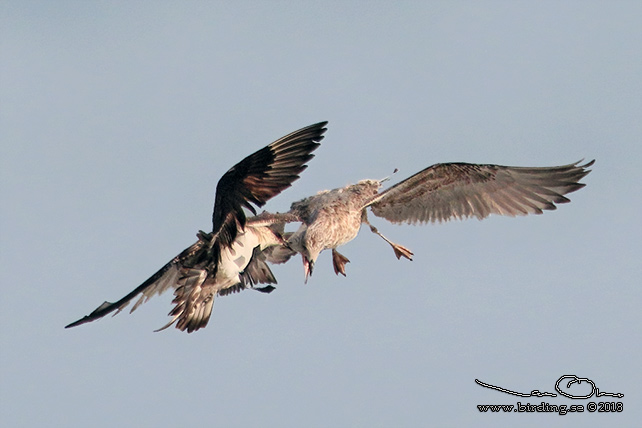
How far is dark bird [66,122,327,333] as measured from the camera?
39.4 ft

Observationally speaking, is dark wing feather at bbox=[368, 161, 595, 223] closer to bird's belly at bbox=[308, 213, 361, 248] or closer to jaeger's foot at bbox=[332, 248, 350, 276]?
bird's belly at bbox=[308, 213, 361, 248]

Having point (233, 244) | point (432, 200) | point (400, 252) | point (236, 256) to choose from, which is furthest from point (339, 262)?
point (233, 244)

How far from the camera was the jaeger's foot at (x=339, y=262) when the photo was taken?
14.7 meters

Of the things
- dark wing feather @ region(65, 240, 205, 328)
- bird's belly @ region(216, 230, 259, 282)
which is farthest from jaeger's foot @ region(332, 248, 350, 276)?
dark wing feather @ region(65, 240, 205, 328)

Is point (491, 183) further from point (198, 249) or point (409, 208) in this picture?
point (198, 249)

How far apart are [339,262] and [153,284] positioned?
11.1 ft

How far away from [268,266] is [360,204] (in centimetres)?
192

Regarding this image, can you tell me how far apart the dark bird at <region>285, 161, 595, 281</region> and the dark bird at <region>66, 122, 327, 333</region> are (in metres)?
0.79

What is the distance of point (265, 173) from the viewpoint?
39.4 ft

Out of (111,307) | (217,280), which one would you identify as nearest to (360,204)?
(217,280)

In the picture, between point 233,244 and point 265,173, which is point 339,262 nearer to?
point 233,244

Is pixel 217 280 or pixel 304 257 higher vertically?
pixel 304 257

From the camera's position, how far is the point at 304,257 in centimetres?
1352

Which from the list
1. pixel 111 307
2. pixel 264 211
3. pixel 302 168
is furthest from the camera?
pixel 264 211
